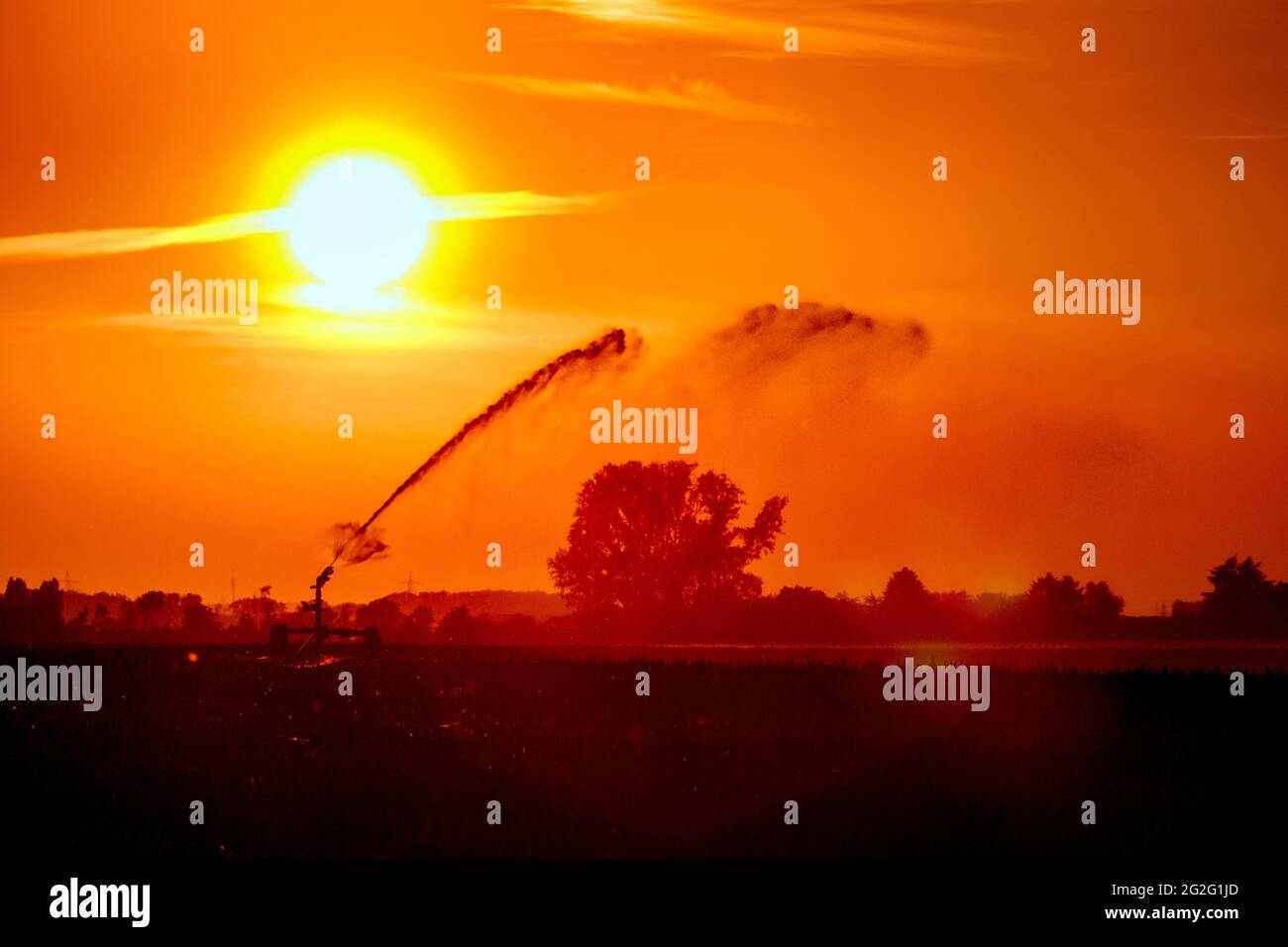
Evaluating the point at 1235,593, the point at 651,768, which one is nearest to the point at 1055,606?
the point at 1235,593

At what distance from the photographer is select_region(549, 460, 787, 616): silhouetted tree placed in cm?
16000

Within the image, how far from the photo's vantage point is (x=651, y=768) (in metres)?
38.8

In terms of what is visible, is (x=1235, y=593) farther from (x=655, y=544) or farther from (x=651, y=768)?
(x=651, y=768)

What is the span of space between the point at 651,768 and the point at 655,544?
4907 inches

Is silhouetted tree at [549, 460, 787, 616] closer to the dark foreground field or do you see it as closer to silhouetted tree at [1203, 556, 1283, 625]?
silhouetted tree at [1203, 556, 1283, 625]

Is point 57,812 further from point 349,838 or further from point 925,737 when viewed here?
point 925,737

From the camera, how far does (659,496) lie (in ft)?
539

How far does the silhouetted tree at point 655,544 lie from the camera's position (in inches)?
6299

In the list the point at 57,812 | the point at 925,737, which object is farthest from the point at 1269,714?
the point at 57,812

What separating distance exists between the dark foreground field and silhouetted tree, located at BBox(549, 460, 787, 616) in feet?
333

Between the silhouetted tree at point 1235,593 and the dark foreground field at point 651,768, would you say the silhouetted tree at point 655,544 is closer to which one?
the silhouetted tree at point 1235,593
